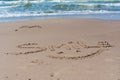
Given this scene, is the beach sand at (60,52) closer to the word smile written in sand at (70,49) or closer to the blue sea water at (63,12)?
the word smile written in sand at (70,49)

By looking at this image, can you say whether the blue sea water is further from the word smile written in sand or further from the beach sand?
the word smile written in sand

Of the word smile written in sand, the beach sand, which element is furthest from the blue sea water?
the word smile written in sand

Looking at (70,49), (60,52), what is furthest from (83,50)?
(60,52)

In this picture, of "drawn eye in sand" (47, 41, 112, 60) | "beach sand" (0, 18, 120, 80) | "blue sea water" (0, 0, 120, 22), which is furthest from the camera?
"blue sea water" (0, 0, 120, 22)

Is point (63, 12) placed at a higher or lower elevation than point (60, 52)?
lower

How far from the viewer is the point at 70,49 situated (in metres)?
6.88

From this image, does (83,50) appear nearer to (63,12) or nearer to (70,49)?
(70,49)

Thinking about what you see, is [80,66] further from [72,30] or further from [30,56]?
[72,30]

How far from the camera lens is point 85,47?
7059 mm

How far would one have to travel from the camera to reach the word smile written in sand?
6359 mm

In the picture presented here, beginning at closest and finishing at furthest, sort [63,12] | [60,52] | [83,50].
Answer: [60,52] < [83,50] < [63,12]

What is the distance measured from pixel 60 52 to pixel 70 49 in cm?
33

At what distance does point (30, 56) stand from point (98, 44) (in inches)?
69.3

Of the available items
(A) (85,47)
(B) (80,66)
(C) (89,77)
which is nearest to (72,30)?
(A) (85,47)
